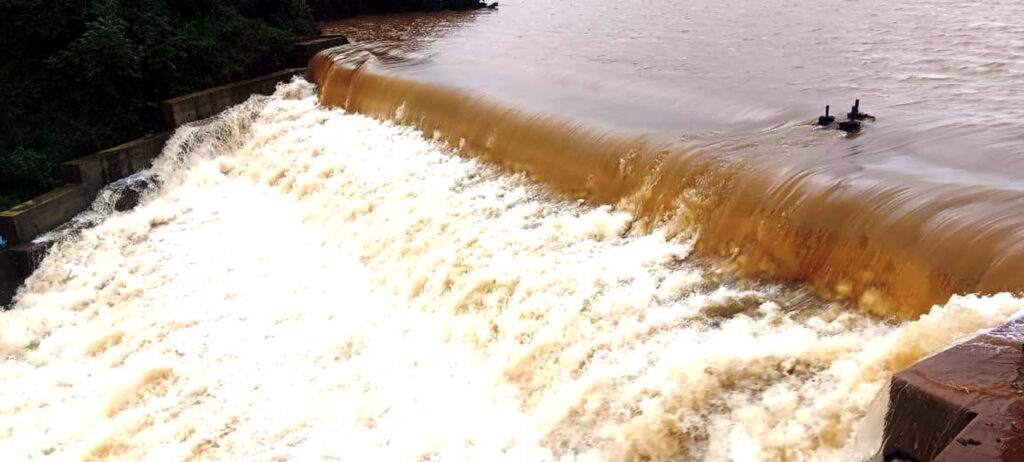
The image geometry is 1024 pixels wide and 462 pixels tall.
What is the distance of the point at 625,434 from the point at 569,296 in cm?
161

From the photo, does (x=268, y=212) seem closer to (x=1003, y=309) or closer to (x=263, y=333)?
(x=263, y=333)

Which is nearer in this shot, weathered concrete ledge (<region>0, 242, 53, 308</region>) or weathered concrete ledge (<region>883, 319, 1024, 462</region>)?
weathered concrete ledge (<region>883, 319, 1024, 462</region>)

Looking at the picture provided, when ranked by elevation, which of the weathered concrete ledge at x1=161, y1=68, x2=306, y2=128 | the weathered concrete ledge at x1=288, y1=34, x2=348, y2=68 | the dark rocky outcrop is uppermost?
the dark rocky outcrop

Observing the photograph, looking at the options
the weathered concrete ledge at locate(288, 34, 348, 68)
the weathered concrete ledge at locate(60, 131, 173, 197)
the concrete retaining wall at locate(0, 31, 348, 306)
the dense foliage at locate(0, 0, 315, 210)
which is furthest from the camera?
the weathered concrete ledge at locate(288, 34, 348, 68)

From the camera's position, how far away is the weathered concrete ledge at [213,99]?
12516mm

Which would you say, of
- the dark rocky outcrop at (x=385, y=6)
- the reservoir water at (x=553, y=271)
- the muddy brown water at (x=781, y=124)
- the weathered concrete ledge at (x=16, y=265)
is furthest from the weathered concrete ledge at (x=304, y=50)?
the dark rocky outcrop at (x=385, y=6)

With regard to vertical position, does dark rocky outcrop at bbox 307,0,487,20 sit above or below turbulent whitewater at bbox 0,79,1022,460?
above

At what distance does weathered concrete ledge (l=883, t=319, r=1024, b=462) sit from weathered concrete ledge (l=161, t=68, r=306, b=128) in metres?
12.2

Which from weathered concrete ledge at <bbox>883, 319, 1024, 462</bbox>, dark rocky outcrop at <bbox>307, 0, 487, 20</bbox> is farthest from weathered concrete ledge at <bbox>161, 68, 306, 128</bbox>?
weathered concrete ledge at <bbox>883, 319, 1024, 462</bbox>

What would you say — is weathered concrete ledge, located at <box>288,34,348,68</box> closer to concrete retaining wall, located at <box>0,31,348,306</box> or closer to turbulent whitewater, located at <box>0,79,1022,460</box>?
concrete retaining wall, located at <box>0,31,348,306</box>

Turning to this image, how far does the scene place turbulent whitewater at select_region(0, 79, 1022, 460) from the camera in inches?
175

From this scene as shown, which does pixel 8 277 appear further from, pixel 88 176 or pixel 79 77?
pixel 79 77

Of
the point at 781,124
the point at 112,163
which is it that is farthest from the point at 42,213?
the point at 781,124

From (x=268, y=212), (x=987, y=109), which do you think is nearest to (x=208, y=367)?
(x=268, y=212)
